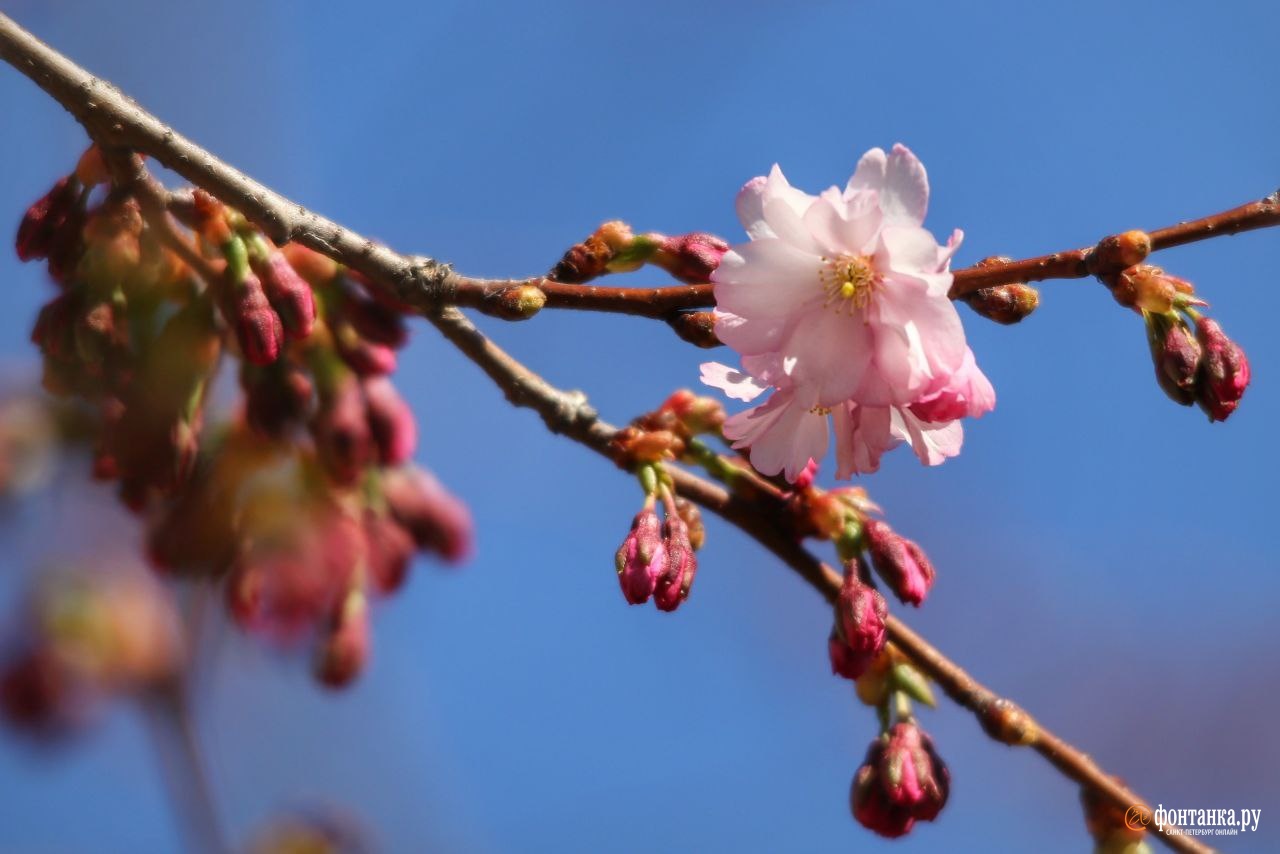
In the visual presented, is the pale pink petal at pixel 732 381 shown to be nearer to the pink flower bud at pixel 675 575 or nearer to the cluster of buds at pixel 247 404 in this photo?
the pink flower bud at pixel 675 575

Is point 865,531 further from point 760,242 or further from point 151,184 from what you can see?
point 151,184

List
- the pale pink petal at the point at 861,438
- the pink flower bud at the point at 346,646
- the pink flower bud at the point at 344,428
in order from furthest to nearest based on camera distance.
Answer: the pink flower bud at the point at 346,646 < the pink flower bud at the point at 344,428 < the pale pink petal at the point at 861,438

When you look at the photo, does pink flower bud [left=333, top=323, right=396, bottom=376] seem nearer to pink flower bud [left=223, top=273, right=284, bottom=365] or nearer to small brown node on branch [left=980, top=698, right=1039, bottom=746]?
pink flower bud [left=223, top=273, right=284, bottom=365]

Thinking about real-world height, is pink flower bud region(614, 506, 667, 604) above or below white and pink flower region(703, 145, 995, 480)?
below

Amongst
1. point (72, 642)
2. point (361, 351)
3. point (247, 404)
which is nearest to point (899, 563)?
point (361, 351)

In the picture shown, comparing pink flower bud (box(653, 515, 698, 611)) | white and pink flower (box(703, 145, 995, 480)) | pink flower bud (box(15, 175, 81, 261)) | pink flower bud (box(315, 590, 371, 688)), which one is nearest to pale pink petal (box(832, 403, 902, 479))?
white and pink flower (box(703, 145, 995, 480))

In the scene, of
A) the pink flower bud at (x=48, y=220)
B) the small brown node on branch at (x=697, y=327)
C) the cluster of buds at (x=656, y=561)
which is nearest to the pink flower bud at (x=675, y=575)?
the cluster of buds at (x=656, y=561)

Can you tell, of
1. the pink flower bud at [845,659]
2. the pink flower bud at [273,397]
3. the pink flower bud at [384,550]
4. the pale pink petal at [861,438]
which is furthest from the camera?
the pink flower bud at [384,550]
